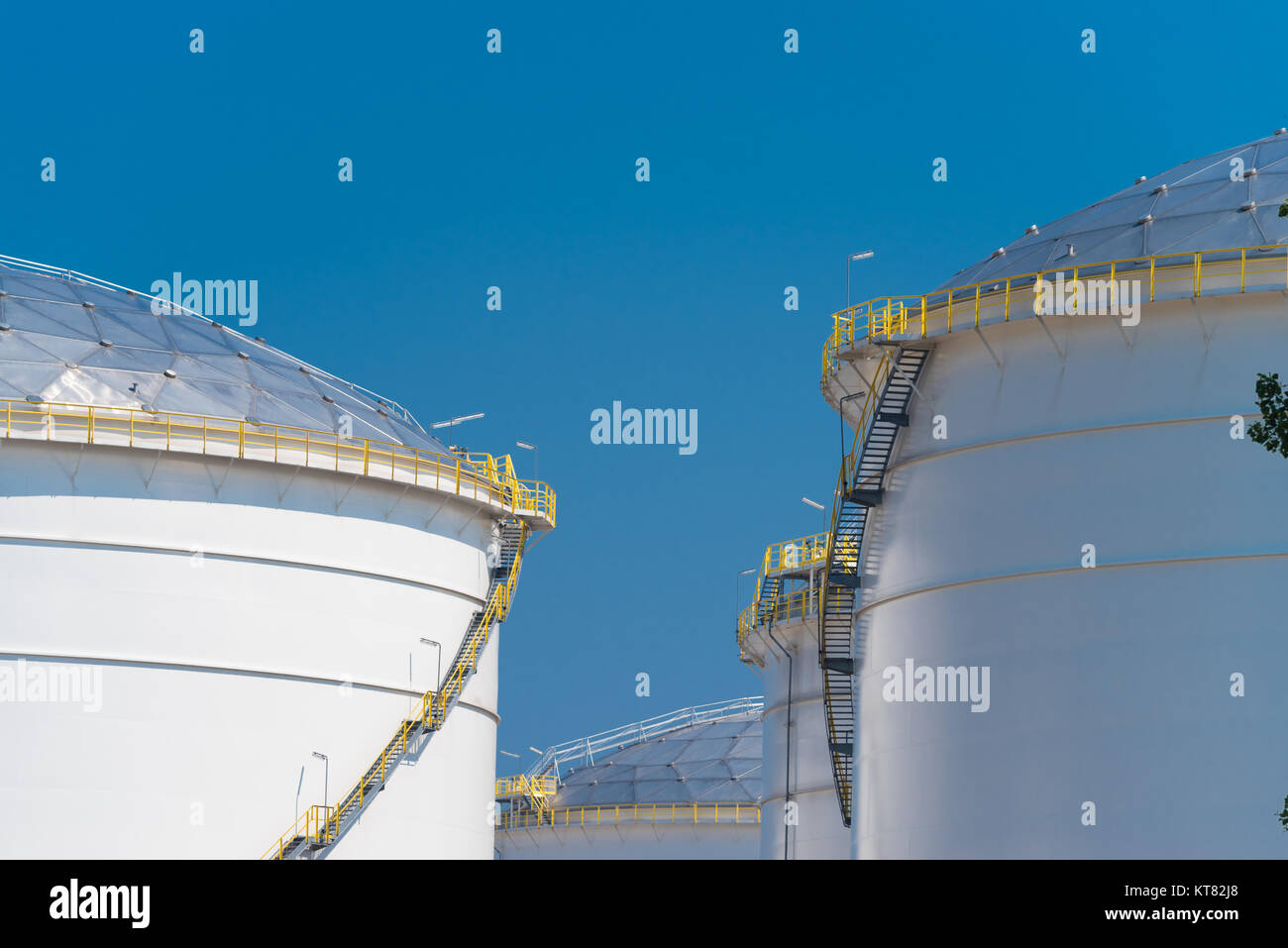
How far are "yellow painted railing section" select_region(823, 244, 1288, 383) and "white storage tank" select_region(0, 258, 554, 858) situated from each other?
10.4 m

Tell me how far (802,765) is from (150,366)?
1511 cm

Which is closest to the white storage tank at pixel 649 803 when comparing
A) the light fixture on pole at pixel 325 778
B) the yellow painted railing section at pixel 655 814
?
the yellow painted railing section at pixel 655 814

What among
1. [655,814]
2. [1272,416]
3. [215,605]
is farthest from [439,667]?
[1272,416]

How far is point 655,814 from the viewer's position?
156 ft

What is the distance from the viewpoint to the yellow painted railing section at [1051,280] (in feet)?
80.5

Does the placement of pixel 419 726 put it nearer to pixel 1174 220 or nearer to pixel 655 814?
pixel 655 814

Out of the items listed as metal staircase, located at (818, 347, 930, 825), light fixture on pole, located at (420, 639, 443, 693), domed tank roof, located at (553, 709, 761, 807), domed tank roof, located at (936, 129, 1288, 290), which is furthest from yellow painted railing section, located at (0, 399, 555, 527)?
domed tank roof, located at (553, 709, 761, 807)

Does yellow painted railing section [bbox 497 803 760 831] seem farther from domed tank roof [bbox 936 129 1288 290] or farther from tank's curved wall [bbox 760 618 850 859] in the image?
domed tank roof [bbox 936 129 1288 290]

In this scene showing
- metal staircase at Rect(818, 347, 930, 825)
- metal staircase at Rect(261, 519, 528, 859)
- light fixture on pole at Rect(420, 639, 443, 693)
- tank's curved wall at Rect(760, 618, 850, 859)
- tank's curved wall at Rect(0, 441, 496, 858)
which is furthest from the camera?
tank's curved wall at Rect(760, 618, 850, 859)

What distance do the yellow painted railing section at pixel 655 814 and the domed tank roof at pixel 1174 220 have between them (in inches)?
842

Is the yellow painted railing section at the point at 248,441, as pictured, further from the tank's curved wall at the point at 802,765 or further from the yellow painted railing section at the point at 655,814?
the yellow painted railing section at the point at 655,814

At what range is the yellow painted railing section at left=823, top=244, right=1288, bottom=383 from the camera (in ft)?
80.5

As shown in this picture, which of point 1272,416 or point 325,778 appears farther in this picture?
point 325,778
